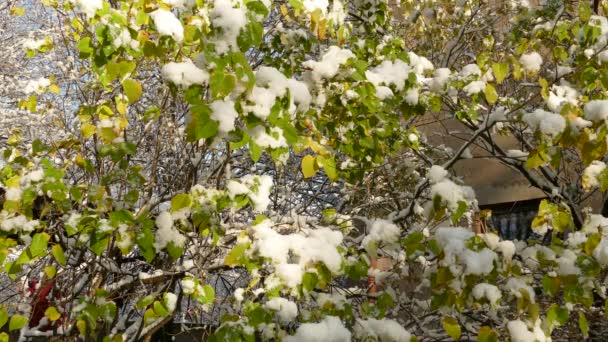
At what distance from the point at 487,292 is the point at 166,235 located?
1.67 metres

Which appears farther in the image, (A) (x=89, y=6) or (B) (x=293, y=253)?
(B) (x=293, y=253)

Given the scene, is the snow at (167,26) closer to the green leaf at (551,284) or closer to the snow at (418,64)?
the snow at (418,64)

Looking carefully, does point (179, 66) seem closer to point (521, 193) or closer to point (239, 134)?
point (239, 134)

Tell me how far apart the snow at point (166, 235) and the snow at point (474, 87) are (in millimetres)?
2261

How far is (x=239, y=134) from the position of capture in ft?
9.01

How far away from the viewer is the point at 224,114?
261cm

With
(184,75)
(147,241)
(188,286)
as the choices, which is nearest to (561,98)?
(184,75)

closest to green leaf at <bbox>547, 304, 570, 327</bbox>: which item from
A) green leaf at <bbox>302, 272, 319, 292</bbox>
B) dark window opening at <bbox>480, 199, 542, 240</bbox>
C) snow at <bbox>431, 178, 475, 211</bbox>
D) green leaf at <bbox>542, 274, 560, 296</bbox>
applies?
green leaf at <bbox>542, 274, 560, 296</bbox>

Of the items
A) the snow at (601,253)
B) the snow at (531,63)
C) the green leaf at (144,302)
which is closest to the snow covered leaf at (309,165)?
the green leaf at (144,302)

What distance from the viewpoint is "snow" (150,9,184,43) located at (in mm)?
2700

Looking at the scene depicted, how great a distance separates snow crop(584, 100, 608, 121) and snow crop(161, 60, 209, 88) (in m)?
1.93

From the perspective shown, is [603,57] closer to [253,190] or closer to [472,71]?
[472,71]

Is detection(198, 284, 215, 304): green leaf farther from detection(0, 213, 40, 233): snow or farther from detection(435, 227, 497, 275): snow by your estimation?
detection(435, 227, 497, 275): snow

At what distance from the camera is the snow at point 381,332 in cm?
331
